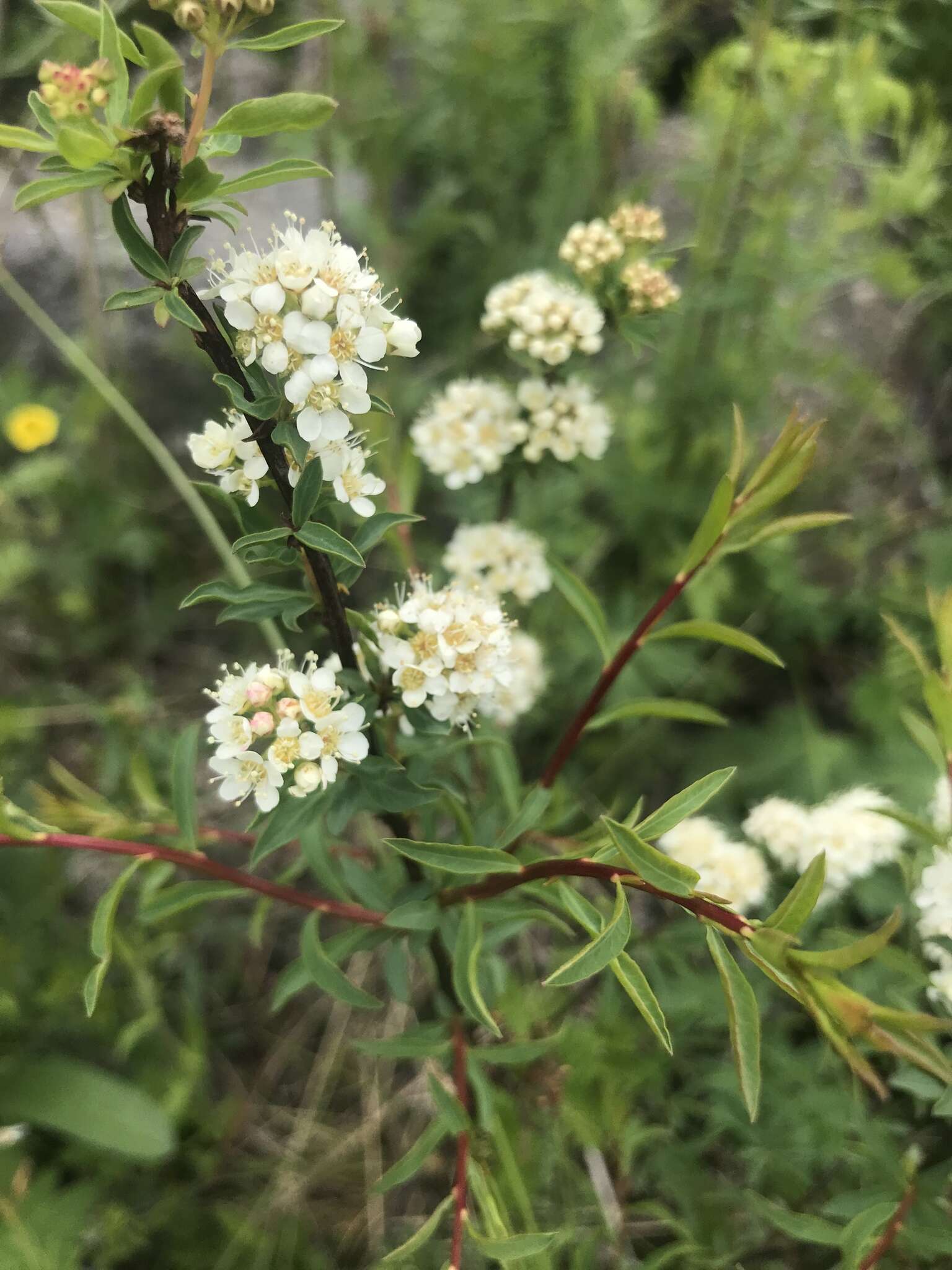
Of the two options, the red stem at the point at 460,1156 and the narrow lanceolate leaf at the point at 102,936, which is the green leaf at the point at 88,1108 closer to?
the red stem at the point at 460,1156

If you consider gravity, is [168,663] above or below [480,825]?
below

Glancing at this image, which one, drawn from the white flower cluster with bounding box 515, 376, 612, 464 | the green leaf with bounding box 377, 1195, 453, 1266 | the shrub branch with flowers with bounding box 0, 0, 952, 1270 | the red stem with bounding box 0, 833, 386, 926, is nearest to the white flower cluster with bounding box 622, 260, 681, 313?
the shrub branch with flowers with bounding box 0, 0, 952, 1270

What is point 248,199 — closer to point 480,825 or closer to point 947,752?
point 480,825

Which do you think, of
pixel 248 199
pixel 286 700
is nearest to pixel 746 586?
pixel 286 700

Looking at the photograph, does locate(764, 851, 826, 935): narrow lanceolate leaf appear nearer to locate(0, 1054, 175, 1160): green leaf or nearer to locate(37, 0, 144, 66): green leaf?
locate(37, 0, 144, 66): green leaf

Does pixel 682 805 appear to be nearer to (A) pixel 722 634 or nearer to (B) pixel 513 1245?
(A) pixel 722 634

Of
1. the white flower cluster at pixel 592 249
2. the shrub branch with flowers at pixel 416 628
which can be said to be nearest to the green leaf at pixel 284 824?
the shrub branch with flowers at pixel 416 628
